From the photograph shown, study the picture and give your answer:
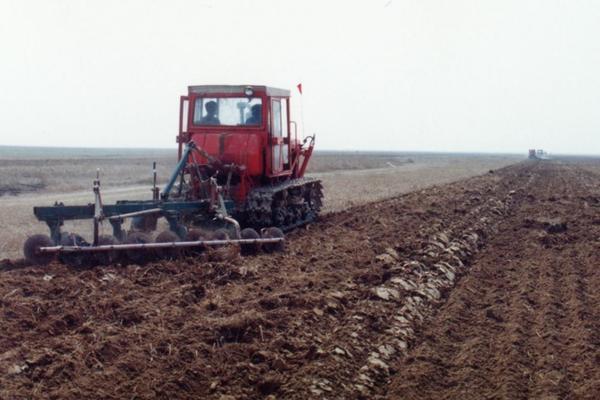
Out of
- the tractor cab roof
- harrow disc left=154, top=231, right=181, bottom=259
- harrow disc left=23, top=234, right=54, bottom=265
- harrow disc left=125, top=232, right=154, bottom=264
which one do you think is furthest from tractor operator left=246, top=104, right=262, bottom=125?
harrow disc left=23, top=234, right=54, bottom=265

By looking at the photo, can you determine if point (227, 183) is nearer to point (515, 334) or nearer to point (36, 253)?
point (36, 253)

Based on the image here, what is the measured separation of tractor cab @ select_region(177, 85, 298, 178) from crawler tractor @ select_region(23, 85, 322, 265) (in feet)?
0.06

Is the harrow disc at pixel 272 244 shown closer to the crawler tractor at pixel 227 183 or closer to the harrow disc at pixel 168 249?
the crawler tractor at pixel 227 183

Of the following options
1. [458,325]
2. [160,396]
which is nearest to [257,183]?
[458,325]

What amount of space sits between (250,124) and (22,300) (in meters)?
7.20

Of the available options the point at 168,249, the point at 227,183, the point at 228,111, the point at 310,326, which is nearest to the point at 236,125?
the point at 228,111

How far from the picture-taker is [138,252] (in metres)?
10.5

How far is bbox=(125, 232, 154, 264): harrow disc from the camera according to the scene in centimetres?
1041

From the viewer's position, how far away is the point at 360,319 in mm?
7844

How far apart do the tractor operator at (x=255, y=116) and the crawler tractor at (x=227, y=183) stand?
2 cm

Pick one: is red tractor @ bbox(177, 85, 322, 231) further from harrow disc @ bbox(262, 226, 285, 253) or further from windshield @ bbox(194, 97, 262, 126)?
harrow disc @ bbox(262, 226, 285, 253)

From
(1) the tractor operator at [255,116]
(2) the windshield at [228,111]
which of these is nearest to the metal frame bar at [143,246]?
(1) the tractor operator at [255,116]

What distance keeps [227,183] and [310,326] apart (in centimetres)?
651

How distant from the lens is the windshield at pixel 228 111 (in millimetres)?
14297
